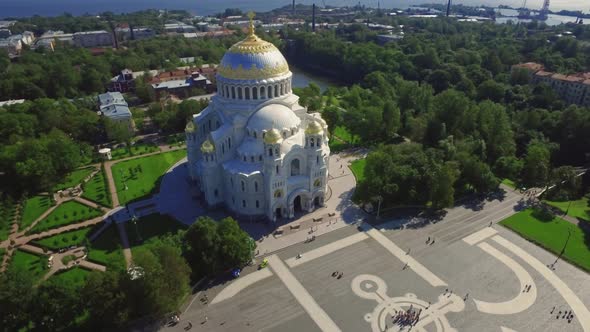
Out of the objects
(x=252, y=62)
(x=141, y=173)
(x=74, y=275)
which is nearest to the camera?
(x=74, y=275)

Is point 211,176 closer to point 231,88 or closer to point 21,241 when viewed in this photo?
point 231,88

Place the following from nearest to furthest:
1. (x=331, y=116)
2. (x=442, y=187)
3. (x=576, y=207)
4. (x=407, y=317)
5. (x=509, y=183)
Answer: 1. (x=407, y=317)
2. (x=442, y=187)
3. (x=576, y=207)
4. (x=509, y=183)
5. (x=331, y=116)

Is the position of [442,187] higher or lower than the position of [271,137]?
lower

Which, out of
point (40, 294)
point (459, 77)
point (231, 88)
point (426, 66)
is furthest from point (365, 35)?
point (40, 294)

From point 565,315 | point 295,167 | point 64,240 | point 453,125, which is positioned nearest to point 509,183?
point 453,125

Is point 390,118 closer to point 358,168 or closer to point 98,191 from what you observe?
point 358,168

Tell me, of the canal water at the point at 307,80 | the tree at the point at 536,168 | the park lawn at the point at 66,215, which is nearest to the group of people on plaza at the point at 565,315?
the tree at the point at 536,168

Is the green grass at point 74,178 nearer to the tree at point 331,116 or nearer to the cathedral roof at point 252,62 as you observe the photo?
the cathedral roof at point 252,62
